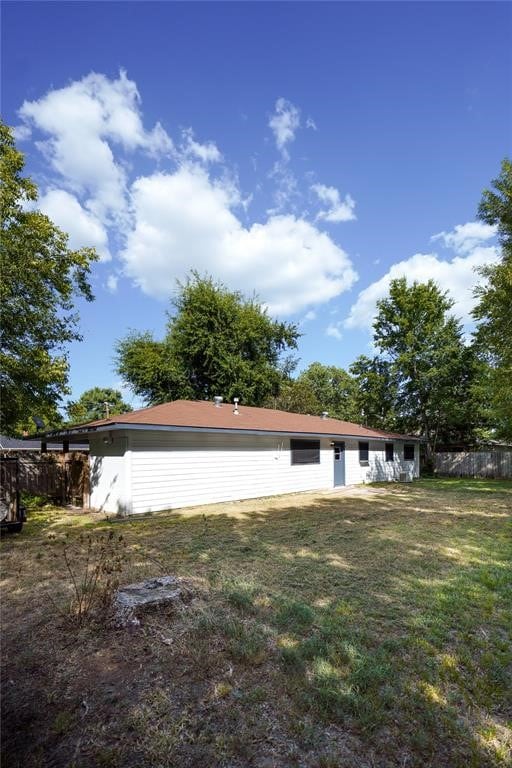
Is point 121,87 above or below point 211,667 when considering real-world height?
above

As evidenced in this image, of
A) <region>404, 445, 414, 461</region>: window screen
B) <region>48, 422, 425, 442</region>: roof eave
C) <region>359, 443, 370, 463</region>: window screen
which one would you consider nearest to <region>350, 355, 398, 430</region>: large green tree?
<region>404, 445, 414, 461</region>: window screen

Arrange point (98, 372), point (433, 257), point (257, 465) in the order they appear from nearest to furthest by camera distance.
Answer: point (257, 465), point (433, 257), point (98, 372)

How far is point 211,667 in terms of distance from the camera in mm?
2781

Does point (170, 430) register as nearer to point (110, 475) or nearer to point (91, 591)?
point (110, 475)

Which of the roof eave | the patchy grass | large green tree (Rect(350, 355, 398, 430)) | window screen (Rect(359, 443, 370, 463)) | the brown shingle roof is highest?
large green tree (Rect(350, 355, 398, 430))

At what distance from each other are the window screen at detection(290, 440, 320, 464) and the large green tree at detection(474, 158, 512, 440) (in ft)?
22.6

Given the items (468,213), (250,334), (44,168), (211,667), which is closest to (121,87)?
(44,168)

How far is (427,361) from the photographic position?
949 inches

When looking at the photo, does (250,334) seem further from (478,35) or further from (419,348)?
(478,35)

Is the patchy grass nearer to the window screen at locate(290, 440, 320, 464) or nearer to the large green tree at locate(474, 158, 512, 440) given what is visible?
the window screen at locate(290, 440, 320, 464)

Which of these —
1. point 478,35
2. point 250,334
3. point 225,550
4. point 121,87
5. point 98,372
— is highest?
point 478,35

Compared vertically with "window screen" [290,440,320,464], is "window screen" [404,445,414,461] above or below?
below

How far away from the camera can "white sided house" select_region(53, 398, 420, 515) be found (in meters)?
9.97

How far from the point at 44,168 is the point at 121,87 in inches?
152
